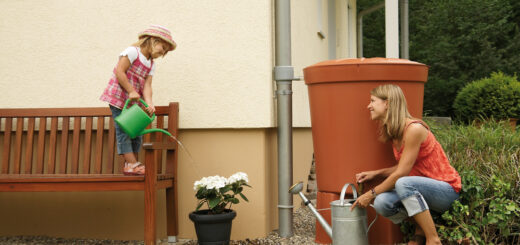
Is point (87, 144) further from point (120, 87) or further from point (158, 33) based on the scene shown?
point (158, 33)

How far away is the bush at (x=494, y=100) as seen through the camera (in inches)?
318

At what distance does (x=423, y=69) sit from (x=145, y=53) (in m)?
1.71

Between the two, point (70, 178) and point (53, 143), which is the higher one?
point (53, 143)

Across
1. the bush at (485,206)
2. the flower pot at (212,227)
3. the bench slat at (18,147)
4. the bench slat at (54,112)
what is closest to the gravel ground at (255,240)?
the flower pot at (212,227)

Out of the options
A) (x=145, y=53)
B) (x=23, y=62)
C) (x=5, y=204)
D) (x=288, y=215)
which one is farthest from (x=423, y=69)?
(x=5, y=204)

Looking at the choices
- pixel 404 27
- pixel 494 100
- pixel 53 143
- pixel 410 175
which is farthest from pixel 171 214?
pixel 494 100

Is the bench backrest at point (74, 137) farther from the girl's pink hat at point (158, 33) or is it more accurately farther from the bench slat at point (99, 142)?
the girl's pink hat at point (158, 33)

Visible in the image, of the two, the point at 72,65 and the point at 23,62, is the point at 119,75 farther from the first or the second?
the point at 23,62

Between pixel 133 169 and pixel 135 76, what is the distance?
58 cm

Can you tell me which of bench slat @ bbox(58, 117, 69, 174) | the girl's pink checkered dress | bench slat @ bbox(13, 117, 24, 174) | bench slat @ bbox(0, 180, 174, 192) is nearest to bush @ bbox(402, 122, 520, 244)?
bench slat @ bbox(0, 180, 174, 192)

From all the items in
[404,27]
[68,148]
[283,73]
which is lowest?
[68,148]

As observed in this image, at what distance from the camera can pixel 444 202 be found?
2844 millimetres

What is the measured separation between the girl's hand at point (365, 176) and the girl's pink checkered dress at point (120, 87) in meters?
1.47

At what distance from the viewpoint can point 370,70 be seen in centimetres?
302
